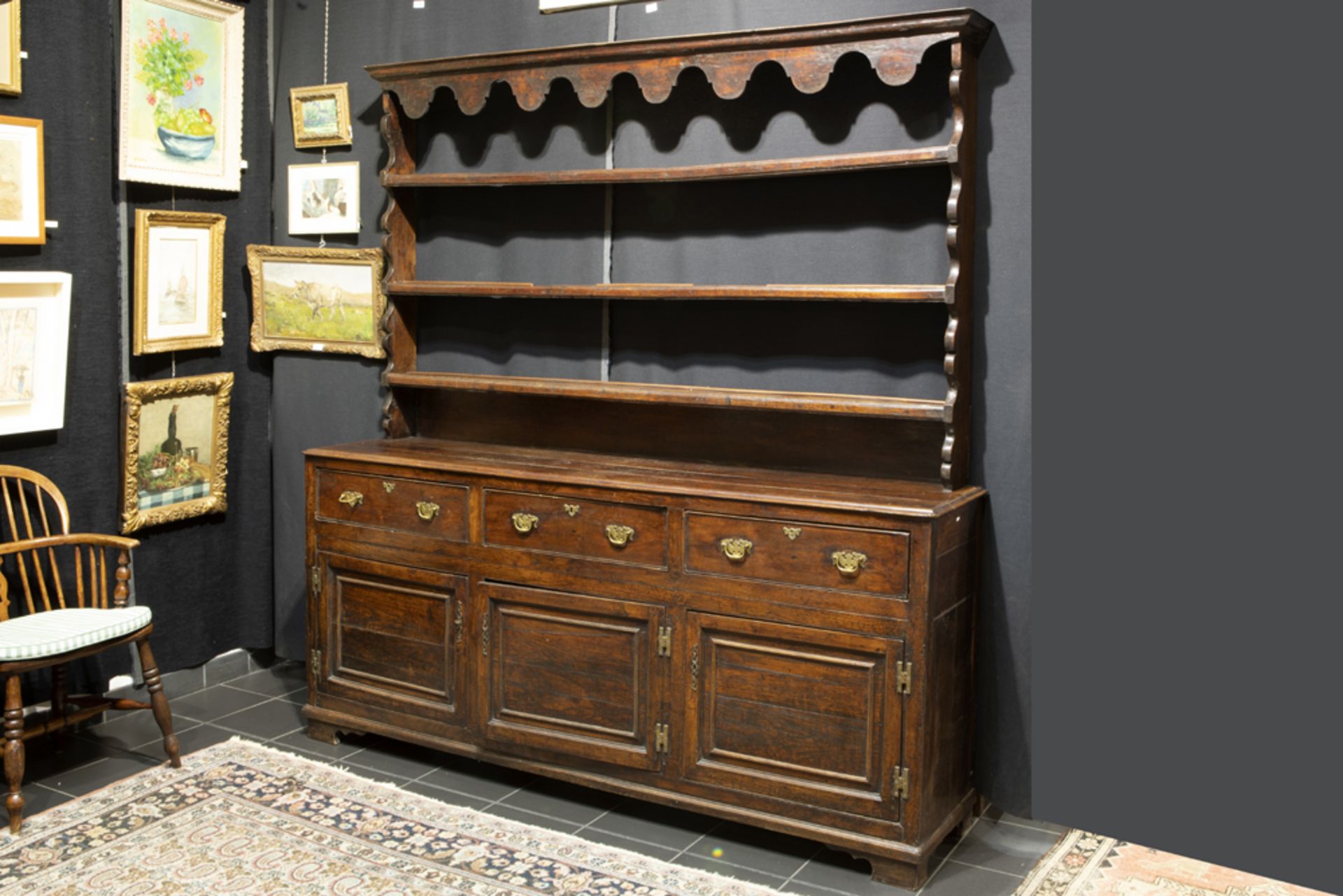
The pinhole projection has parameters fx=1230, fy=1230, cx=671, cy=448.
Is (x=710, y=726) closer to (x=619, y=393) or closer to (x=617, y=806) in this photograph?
(x=617, y=806)

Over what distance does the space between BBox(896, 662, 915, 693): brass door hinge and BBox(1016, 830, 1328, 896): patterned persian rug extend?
0.65m

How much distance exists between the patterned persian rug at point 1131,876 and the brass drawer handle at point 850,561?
100 centimetres

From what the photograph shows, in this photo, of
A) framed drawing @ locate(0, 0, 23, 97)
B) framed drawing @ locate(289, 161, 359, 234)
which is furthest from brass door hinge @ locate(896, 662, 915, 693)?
framed drawing @ locate(0, 0, 23, 97)

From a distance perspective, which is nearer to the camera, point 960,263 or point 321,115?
point 960,263

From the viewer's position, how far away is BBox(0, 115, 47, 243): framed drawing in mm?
4098

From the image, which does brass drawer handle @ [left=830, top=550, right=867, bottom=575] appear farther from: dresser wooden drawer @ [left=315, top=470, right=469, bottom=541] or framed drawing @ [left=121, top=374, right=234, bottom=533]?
framed drawing @ [left=121, top=374, right=234, bottom=533]

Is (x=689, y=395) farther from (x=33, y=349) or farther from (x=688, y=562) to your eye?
(x=33, y=349)

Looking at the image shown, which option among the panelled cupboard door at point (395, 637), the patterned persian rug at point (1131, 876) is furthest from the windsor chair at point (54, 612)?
the patterned persian rug at point (1131, 876)

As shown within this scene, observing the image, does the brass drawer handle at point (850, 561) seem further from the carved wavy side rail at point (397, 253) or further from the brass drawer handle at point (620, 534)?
the carved wavy side rail at point (397, 253)

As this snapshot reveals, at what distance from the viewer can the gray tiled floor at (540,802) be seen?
3520 millimetres

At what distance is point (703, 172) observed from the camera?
3908 mm

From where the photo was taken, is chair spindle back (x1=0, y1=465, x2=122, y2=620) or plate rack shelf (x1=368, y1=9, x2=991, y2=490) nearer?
plate rack shelf (x1=368, y1=9, x2=991, y2=490)

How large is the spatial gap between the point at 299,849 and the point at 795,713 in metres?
1.50

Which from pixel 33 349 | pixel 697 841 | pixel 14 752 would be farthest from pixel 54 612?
pixel 697 841
